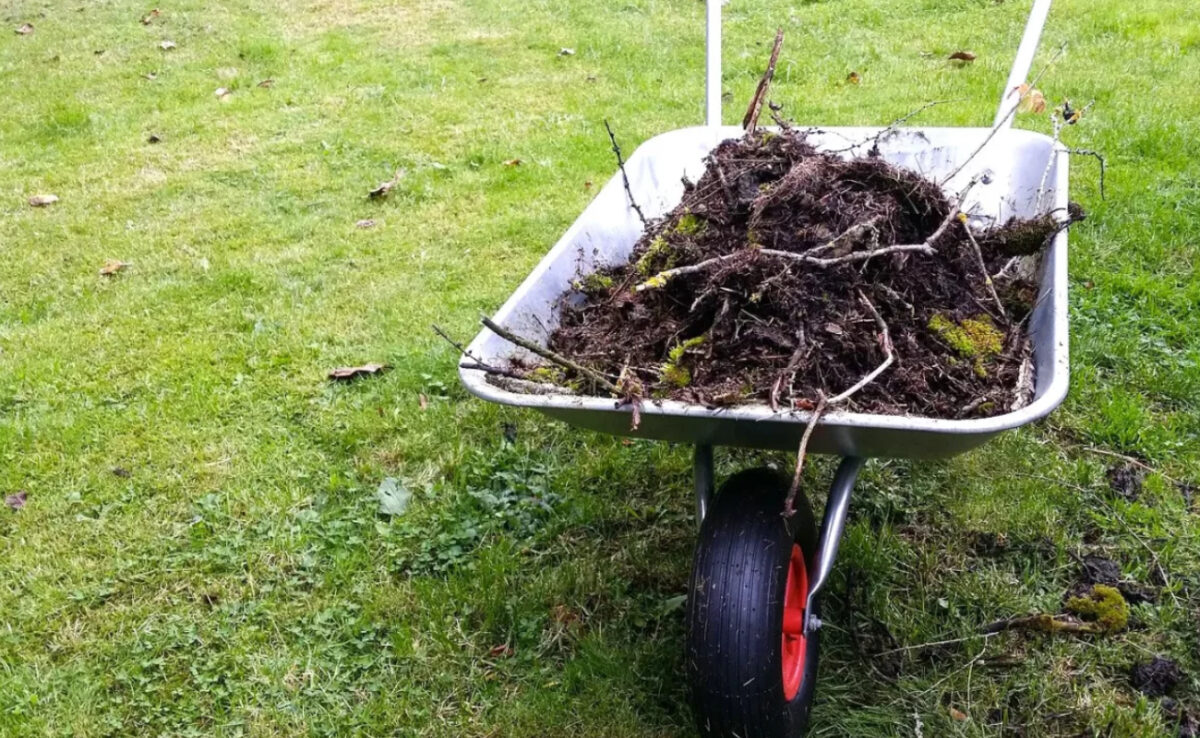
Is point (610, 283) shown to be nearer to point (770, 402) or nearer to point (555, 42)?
point (770, 402)

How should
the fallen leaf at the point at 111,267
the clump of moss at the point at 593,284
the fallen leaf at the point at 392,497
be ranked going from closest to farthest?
the clump of moss at the point at 593,284 → the fallen leaf at the point at 392,497 → the fallen leaf at the point at 111,267

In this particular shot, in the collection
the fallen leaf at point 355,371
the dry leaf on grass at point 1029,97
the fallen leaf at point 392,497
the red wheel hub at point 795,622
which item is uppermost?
the dry leaf on grass at point 1029,97

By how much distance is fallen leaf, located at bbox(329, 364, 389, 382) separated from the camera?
3.30m

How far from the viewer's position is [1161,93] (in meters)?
4.75

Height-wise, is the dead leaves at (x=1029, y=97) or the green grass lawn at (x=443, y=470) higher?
the dead leaves at (x=1029, y=97)

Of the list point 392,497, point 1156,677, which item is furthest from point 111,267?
point 1156,677

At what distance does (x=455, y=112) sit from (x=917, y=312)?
4.32 metres

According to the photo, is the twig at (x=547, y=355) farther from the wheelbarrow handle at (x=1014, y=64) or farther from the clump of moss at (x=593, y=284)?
the wheelbarrow handle at (x=1014, y=64)

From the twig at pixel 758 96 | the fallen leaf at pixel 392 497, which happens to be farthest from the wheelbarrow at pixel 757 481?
the fallen leaf at pixel 392 497

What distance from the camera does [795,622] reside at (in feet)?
6.42

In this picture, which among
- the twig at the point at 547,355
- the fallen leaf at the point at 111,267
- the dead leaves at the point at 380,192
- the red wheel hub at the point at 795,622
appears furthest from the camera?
the dead leaves at the point at 380,192

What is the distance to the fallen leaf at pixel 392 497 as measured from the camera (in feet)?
8.90

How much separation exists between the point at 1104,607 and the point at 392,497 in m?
1.95

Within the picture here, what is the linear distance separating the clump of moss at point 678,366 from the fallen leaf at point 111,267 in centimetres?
328
